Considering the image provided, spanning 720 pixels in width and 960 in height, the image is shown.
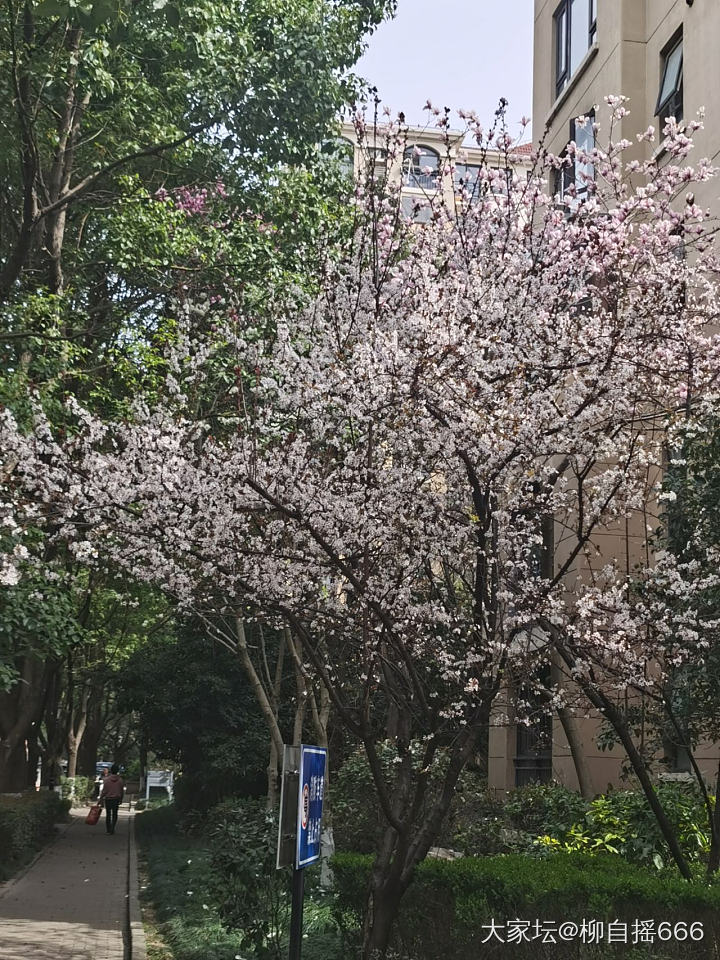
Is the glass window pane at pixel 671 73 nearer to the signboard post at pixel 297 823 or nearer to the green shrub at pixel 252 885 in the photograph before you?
the green shrub at pixel 252 885

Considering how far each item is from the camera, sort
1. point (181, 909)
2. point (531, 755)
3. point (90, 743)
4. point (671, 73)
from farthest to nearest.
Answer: point (90, 743), point (531, 755), point (671, 73), point (181, 909)

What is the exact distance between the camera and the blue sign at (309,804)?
695 cm

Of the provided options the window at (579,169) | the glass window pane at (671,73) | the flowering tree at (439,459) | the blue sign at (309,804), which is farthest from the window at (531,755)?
the blue sign at (309,804)

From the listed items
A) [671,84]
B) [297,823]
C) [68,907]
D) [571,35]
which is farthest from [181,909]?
[571,35]

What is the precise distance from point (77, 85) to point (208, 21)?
234 cm

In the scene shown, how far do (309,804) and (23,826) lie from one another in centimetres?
1628

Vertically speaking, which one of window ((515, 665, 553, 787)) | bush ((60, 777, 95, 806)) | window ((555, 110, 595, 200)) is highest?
window ((555, 110, 595, 200))

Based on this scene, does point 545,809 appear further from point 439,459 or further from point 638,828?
point 439,459

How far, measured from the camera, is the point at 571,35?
23422mm

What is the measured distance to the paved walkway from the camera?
41.7 feet

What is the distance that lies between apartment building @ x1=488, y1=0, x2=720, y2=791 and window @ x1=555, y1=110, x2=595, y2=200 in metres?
0.05

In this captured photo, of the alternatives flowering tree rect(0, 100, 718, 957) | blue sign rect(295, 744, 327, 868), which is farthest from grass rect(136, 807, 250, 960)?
blue sign rect(295, 744, 327, 868)

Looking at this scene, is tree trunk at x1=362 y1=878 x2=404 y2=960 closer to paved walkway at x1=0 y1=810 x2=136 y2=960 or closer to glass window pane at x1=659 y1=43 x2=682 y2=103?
paved walkway at x1=0 y1=810 x2=136 y2=960

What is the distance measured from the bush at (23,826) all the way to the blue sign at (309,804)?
13.4 metres
